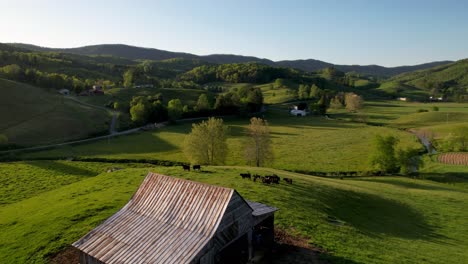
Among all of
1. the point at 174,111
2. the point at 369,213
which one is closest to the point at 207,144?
the point at 369,213

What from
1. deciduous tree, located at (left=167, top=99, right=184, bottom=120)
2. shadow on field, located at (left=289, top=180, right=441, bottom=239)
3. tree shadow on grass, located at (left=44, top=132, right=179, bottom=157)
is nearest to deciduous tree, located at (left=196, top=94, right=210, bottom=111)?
deciduous tree, located at (left=167, top=99, right=184, bottom=120)

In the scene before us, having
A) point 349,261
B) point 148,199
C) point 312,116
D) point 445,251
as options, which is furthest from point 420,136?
point 148,199

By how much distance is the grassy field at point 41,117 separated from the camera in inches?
3659

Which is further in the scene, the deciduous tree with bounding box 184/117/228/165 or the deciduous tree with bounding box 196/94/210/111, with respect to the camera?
the deciduous tree with bounding box 196/94/210/111

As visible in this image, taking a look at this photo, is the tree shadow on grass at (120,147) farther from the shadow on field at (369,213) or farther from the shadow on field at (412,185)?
the shadow on field at (369,213)

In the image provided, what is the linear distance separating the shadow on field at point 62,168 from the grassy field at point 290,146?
11.5 m

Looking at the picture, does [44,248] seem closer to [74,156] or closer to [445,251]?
[445,251]

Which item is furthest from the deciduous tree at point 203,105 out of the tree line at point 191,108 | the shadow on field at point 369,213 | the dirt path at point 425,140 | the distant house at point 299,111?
the shadow on field at point 369,213

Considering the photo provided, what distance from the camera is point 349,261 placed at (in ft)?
68.0

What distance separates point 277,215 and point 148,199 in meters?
11.9

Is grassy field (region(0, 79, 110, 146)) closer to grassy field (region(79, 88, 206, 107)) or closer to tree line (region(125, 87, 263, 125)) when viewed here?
tree line (region(125, 87, 263, 125))

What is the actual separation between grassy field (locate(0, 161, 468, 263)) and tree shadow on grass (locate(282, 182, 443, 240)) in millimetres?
107

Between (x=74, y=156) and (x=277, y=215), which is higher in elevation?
(x=277, y=215)

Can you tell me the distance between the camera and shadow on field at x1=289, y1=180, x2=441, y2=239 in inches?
1170
